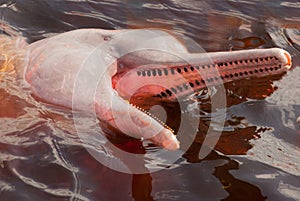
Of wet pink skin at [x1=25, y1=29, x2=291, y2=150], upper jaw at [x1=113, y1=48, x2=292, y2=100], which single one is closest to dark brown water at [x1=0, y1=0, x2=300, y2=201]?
wet pink skin at [x1=25, y1=29, x2=291, y2=150]

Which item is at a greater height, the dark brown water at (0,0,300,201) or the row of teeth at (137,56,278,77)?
the row of teeth at (137,56,278,77)

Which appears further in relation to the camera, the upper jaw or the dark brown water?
the upper jaw

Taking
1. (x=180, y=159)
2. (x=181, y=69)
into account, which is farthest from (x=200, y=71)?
(x=180, y=159)

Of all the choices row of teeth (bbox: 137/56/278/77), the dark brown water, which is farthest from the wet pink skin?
the dark brown water

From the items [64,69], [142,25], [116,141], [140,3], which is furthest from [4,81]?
[140,3]

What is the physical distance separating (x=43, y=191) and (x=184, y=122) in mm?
1319

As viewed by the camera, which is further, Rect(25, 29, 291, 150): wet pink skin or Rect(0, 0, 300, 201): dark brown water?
Rect(25, 29, 291, 150): wet pink skin

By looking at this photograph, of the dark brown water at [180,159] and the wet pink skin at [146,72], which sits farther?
the wet pink skin at [146,72]

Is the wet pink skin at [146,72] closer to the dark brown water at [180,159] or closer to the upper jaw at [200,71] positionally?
the upper jaw at [200,71]

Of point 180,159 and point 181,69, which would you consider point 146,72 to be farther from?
point 180,159

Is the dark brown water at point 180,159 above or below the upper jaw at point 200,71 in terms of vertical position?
below

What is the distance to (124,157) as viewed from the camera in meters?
4.06

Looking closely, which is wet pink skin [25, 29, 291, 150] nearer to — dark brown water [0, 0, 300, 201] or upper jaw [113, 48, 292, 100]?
upper jaw [113, 48, 292, 100]

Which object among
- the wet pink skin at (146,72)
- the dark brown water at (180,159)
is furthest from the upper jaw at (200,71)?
the dark brown water at (180,159)
